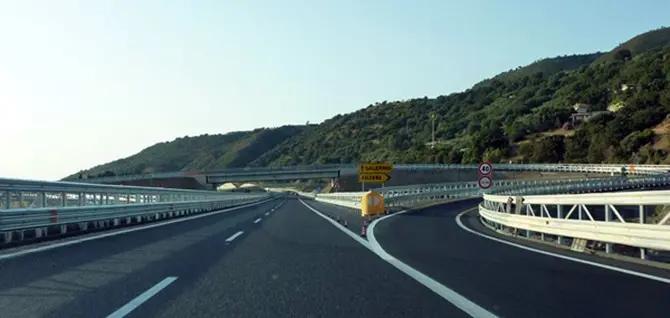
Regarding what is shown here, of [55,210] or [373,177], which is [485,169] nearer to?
[373,177]

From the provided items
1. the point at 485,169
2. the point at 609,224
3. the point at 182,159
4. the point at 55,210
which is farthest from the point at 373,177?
the point at 182,159

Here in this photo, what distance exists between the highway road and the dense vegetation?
78.6 meters

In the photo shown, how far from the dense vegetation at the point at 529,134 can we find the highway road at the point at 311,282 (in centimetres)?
7865

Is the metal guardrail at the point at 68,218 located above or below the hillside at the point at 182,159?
below

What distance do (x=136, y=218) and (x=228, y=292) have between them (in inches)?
659

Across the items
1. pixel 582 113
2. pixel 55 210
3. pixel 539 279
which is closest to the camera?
pixel 539 279

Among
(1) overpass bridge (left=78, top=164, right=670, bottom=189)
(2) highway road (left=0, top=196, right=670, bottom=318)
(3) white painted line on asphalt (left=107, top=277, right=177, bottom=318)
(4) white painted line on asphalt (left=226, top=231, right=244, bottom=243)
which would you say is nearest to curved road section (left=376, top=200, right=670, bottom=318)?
(2) highway road (left=0, top=196, right=670, bottom=318)

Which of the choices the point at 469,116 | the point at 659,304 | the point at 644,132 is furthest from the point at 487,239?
the point at 469,116

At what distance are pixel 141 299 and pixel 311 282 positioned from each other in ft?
7.85

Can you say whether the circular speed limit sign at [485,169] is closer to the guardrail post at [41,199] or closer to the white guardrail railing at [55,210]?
the white guardrail railing at [55,210]

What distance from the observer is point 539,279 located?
9094 millimetres

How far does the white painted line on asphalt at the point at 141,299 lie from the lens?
6672 mm

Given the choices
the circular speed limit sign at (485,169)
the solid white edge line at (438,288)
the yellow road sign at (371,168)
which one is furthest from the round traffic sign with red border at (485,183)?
the solid white edge line at (438,288)

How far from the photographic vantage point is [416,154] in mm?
131375
